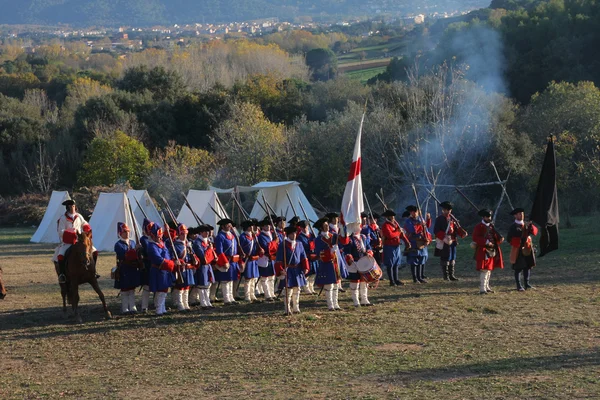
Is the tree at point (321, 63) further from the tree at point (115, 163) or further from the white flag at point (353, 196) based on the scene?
the white flag at point (353, 196)

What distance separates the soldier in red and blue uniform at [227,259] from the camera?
16.8 meters

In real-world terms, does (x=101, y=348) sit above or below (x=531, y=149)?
below

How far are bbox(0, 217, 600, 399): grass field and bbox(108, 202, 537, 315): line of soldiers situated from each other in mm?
522

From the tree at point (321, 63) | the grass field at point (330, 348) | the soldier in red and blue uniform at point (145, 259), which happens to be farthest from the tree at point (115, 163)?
the tree at point (321, 63)

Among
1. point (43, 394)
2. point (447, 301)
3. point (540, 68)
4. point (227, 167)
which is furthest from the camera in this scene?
point (540, 68)

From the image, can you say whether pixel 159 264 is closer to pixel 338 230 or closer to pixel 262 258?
pixel 262 258

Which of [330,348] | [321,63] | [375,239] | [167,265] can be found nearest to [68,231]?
[167,265]

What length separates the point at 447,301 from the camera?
16.7m

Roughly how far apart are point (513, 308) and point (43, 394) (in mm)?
8304

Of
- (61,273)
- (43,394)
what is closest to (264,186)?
(61,273)

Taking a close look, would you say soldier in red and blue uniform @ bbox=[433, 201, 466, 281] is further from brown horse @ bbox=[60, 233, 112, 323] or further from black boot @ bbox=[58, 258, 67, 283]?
black boot @ bbox=[58, 258, 67, 283]

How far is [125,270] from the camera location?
15969mm

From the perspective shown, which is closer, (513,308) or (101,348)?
(101,348)

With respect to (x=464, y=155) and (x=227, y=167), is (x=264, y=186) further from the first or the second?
(x=227, y=167)
